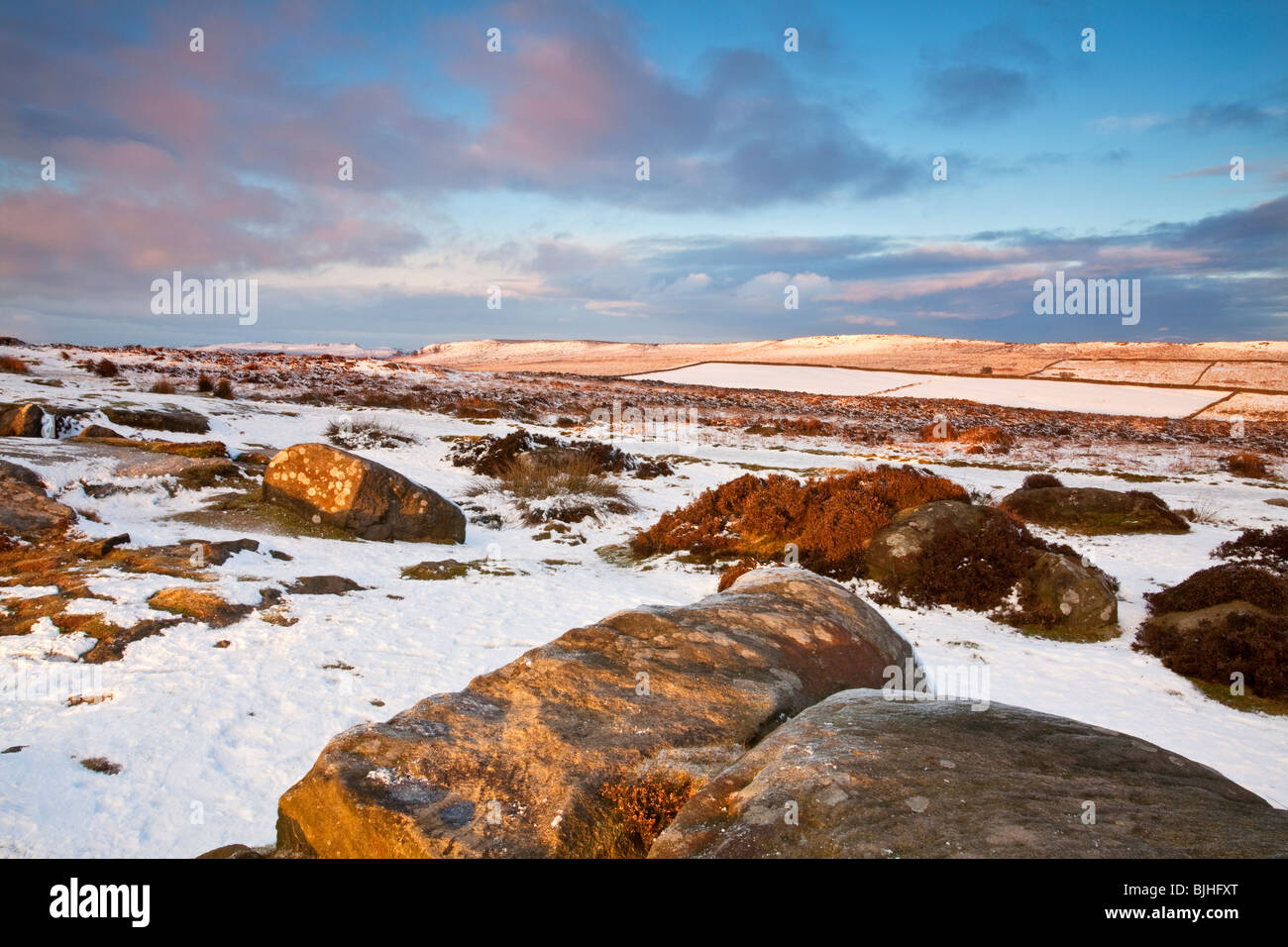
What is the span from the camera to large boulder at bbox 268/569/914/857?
3150 mm

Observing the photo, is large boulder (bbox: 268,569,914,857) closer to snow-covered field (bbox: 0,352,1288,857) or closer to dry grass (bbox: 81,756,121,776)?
snow-covered field (bbox: 0,352,1288,857)

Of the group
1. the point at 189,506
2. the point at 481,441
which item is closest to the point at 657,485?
the point at 481,441

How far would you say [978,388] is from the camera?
208 ft

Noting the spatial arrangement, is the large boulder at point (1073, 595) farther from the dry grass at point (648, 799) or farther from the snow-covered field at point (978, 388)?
the snow-covered field at point (978, 388)

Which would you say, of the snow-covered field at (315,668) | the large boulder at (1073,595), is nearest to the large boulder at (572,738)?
the snow-covered field at (315,668)

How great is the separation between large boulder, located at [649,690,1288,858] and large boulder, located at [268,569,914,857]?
54 cm

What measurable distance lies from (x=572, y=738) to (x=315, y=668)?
14.5 ft

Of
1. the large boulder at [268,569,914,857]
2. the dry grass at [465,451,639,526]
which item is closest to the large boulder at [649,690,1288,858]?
the large boulder at [268,569,914,857]

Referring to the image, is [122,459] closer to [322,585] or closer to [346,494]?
[346,494]

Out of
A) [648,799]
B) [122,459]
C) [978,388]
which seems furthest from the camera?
[978,388]

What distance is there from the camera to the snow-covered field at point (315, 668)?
191 inches

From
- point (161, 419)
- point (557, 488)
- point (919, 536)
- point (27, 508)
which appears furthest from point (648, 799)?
point (161, 419)

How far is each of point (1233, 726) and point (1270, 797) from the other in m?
1.95
